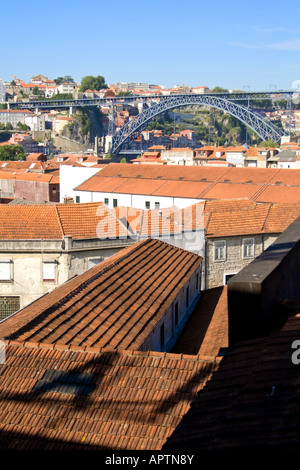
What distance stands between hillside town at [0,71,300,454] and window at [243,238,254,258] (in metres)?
0.04

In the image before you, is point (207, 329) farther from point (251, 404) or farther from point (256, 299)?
point (251, 404)

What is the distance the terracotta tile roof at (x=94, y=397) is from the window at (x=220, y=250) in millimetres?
14519

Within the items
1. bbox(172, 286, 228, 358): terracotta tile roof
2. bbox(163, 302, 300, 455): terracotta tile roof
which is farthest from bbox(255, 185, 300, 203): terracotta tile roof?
bbox(163, 302, 300, 455): terracotta tile roof

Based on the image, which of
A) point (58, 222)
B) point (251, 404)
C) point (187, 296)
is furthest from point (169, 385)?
point (58, 222)

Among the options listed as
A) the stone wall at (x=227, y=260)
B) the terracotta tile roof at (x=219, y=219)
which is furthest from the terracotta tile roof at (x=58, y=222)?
the stone wall at (x=227, y=260)

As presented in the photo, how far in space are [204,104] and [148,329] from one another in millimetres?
114780

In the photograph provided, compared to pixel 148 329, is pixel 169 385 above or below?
Result: above

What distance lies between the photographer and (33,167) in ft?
235

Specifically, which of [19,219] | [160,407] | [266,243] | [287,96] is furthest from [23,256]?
[287,96]

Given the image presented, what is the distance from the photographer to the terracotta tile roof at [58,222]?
21350 mm

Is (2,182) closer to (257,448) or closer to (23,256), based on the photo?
(23,256)

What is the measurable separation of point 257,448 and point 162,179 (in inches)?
1736

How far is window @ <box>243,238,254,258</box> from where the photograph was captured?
22.3 metres

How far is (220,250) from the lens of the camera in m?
21.7
